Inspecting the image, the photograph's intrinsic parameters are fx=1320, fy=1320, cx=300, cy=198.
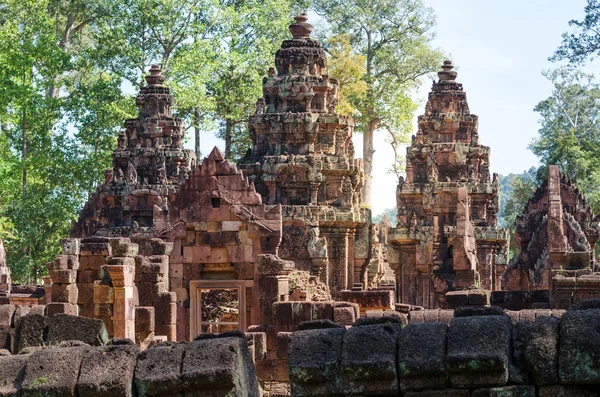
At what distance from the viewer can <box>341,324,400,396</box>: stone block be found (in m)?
5.72

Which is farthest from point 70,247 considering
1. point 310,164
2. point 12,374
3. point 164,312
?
point 310,164

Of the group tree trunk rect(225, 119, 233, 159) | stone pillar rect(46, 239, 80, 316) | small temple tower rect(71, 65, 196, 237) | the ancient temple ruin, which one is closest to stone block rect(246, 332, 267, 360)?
stone pillar rect(46, 239, 80, 316)

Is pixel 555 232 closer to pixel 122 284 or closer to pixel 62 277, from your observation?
pixel 122 284

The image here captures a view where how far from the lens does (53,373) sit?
236 inches

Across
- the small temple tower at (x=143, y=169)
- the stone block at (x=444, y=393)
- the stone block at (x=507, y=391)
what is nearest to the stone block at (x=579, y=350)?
the stone block at (x=507, y=391)

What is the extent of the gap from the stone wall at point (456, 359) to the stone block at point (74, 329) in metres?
5.61

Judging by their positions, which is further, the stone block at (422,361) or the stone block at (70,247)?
the stone block at (70,247)

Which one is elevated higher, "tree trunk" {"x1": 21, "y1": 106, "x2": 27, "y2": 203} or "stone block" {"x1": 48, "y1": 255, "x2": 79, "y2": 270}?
"tree trunk" {"x1": 21, "y1": 106, "x2": 27, "y2": 203}

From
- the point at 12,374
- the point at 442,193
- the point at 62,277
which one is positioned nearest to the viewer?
the point at 12,374

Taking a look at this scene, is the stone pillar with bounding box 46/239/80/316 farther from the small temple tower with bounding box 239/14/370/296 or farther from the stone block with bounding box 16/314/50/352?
the small temple tower with bounding box 239/14/370/296

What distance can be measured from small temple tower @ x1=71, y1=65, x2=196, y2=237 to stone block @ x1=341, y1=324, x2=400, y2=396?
33.2 metres

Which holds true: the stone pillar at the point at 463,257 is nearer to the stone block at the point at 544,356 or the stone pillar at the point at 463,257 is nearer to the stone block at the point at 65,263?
the stone block at the point at 65,263

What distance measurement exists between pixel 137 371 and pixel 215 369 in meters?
0.40

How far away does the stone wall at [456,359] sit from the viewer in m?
5.56
